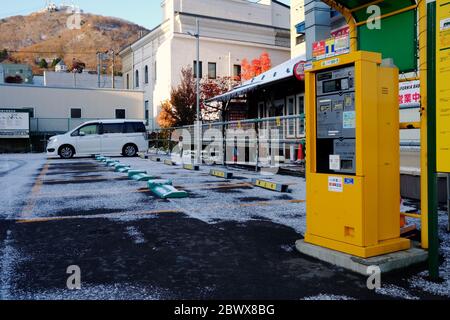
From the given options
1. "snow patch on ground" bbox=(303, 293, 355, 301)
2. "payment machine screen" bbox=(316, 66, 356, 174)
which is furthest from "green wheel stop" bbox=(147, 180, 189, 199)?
"snow patch on ground" bbox=(303, 293, 355, 301)

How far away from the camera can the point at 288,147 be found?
11883 millimetres

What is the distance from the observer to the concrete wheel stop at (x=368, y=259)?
3814 millimetres

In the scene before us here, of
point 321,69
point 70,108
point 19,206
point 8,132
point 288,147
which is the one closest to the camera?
point 321,69

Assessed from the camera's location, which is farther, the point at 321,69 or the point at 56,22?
the point at 56,22

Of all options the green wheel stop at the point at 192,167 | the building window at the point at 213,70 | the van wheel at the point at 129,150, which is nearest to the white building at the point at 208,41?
the building window at the point at 213,70

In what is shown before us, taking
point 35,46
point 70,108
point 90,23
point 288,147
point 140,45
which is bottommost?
point 288,147

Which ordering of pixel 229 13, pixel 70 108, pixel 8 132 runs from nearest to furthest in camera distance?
pixel 8 132 → pixel 70 108 → pixel 229 13

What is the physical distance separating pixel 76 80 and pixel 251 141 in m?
51.8

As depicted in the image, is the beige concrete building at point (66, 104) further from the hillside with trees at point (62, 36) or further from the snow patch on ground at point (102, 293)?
the hillside with trees at point (62, 36)

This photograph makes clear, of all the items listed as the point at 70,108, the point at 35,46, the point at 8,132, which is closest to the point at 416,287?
the point at 8,132

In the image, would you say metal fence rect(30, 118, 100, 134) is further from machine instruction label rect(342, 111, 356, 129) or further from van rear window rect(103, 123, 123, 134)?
machine instruction label rect(342, 111, 356, 129)

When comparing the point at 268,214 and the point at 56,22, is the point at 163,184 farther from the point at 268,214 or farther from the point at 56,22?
the point at 56,22

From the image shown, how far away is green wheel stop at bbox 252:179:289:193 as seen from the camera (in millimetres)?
8711

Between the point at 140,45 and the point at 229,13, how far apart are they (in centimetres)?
896
